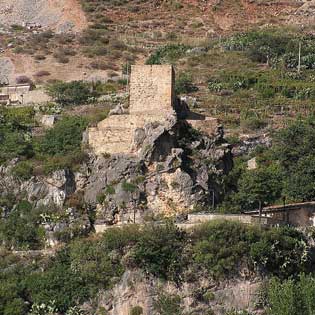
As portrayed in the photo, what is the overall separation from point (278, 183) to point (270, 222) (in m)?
3.40

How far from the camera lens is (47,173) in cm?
4462

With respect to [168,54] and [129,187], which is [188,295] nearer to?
[129,187]

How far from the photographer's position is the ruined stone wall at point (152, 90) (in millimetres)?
44219

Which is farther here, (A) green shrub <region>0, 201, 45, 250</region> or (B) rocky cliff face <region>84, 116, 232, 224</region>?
(A) green shrub <region>0, 201, 45, 250</region>

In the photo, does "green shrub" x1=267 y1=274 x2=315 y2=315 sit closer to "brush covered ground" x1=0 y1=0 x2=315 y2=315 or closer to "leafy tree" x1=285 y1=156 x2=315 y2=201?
"brush covered ground" x1=0 y1=0 x2=315 y2=315

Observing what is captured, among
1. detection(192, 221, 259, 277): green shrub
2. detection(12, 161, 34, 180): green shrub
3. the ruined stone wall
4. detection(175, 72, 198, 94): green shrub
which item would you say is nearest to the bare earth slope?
detection(175, 72, 198, 94): green shrub

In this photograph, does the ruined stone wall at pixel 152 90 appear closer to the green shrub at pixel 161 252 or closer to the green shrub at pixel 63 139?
the green shrub at pixel 63 139

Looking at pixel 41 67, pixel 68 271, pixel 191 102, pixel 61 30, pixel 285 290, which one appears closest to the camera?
pixel 285 290

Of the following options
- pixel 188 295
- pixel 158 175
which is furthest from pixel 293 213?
pixel 188 295

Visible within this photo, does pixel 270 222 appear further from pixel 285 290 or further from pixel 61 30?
pixel 61 30

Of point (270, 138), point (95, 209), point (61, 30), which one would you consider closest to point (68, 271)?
point (95, 209)

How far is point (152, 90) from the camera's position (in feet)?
146

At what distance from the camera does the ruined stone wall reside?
145ft

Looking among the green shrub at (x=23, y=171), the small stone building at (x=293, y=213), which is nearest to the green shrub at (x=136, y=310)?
the small stone building at (x=293, y=213)
